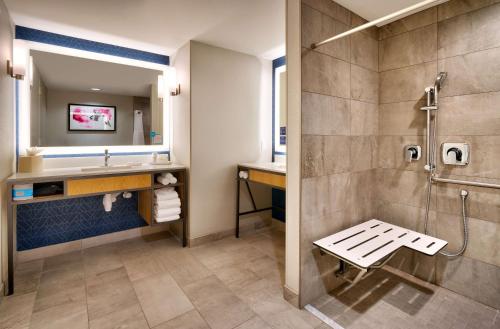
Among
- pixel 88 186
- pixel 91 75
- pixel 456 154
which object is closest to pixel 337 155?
pixel 456 154

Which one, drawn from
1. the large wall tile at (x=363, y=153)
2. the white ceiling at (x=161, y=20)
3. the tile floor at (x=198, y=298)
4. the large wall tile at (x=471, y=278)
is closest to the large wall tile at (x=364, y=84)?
the large wall tile at (x=363, y=153)

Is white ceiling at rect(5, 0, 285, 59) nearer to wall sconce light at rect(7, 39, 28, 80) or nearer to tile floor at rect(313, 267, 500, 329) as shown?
wall sconce light at rect(7, 39, 28, 80)

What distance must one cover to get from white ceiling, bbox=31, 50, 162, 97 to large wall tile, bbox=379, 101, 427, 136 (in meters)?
2.58

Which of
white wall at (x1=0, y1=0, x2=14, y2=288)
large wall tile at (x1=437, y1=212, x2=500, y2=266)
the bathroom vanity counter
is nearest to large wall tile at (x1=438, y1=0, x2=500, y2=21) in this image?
large wall tile at (x1=437, y1=212, x2=500, y2=266)

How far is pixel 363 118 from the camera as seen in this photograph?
225 centimetres

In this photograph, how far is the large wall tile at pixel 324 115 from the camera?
182cm

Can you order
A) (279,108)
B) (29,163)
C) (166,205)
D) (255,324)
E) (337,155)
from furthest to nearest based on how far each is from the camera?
(279,108) → (166,205) → (29,163) → (337,155) → (255,324)

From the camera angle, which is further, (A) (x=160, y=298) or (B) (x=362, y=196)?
(B) (x=362, y=196)

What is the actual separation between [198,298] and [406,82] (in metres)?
2.39

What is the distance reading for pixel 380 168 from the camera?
2.43 meters

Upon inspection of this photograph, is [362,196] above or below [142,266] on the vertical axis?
above

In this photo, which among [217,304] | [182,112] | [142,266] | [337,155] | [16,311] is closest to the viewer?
[16,311]

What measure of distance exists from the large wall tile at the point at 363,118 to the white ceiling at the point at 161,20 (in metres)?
1.01

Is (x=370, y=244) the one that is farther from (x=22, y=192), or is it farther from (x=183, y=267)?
(x=22, y=192)
